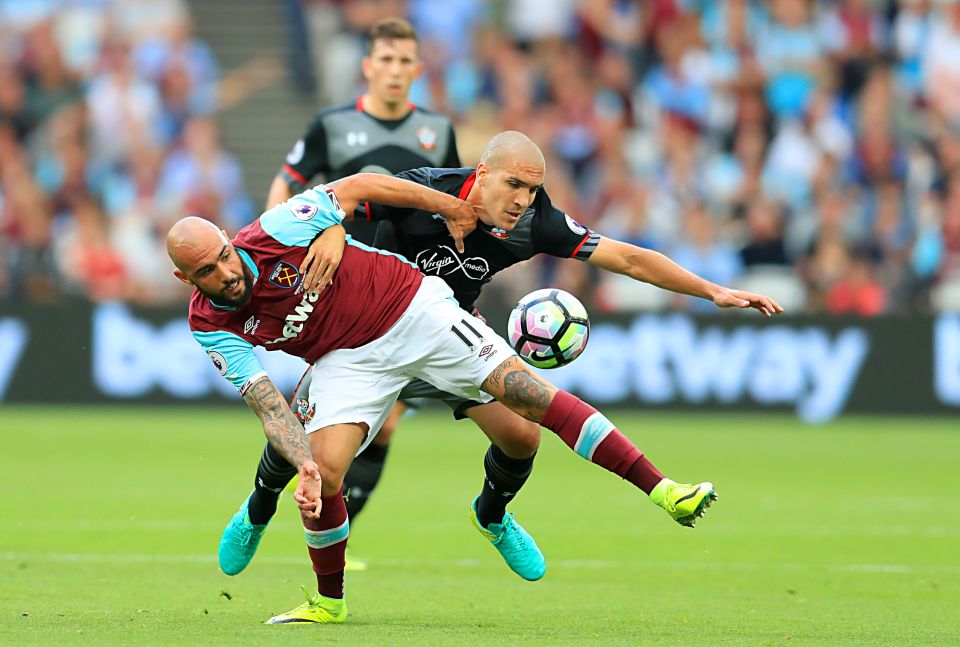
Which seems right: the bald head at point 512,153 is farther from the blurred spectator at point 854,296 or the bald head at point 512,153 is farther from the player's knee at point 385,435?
the blurred spectator at point 854,296

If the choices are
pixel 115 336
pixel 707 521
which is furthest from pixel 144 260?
pixel 707 521

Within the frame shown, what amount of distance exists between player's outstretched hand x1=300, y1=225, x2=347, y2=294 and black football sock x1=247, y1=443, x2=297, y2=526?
0.98 meters

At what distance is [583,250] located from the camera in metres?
7.30

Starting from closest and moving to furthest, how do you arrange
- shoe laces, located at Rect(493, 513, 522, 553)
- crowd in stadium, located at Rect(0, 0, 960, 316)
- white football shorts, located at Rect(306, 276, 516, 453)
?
1. white football shorts, located at Rect(306, 276, 516, 453)
2. shoe laces, located at Rect(493, 513, 522, 553)
3. crowd in stadium, located at Rect(0, 0, 960, 316)

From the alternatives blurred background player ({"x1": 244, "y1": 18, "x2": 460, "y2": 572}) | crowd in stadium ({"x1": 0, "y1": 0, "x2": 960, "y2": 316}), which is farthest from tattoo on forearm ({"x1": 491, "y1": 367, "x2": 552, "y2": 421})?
crowd in stadium ({"x1": 0, "y1": 0, "x2": 960, "y2": 316})

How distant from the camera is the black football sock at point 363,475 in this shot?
8.86 metres

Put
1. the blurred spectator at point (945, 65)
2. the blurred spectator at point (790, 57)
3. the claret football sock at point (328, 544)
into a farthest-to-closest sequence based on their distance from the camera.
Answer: the blurred spectator at point (790, 57)
the blurred spectator at point (945, 65)
the claret football sock at point (328, 544)

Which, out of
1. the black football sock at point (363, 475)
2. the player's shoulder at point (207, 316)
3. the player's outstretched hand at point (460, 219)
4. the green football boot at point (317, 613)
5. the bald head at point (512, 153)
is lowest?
the green football boot at point (317, 613)

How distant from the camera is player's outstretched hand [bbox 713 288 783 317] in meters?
7.04

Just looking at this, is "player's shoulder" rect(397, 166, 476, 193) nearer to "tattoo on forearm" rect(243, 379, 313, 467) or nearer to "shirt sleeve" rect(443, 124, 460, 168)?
"tattoo on forearm" rect(243, 379, 313, 467)

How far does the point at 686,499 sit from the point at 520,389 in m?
0.92

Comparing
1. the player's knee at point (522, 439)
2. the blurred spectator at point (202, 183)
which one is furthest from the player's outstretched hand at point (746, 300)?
the blurred spectator at point (202, 183)

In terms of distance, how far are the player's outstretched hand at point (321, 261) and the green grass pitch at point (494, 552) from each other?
4.79 feet

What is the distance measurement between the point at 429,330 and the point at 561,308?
2.28ft
